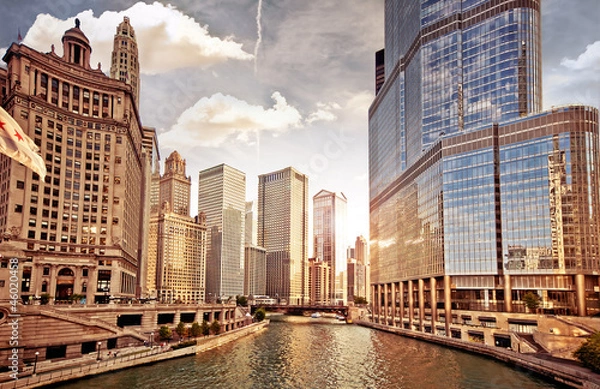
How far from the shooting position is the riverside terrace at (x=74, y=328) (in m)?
75.9

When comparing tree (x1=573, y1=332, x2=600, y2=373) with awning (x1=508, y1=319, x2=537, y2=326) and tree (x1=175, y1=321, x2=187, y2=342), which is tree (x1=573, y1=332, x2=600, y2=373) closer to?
awning (x1=508, y1=319, x2=537, y2=326)

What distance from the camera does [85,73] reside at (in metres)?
138

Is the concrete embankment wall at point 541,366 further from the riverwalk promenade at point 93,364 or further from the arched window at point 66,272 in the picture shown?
the arched window at point 66,272

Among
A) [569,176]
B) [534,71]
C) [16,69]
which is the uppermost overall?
[534,71]

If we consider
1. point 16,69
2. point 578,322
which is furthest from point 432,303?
point 16,69

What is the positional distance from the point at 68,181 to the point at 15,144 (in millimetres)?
122922

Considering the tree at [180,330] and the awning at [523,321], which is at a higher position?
the awning at [523,321]

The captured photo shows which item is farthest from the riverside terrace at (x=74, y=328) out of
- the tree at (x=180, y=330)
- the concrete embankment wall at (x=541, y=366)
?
the concrete embankment wall at (x=541, y=366)

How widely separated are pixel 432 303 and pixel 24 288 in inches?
4385

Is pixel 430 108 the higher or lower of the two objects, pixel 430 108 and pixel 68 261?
the higher

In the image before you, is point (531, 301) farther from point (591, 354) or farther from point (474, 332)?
point (591, 354)

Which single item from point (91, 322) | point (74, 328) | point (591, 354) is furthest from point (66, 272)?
point (591, 354)

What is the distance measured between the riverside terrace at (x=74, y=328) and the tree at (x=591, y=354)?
264 feet

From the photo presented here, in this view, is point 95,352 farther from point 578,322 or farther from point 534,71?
point 534,71
